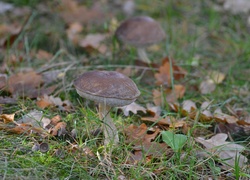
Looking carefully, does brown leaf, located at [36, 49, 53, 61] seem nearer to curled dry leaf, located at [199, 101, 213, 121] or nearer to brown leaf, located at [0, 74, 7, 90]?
brown leaf, located at [0, 74, 7, 90]

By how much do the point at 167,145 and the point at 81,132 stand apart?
0.58 meters

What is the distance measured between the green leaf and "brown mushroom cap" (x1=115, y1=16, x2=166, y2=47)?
1.66m

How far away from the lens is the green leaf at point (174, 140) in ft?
8.20

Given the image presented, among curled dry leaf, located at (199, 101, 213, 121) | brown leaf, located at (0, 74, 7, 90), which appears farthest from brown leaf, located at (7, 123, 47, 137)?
curled dry leaf, located at (199, 101, 213, 121)

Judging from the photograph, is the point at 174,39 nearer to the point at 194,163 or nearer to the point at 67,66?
the point at 67,66

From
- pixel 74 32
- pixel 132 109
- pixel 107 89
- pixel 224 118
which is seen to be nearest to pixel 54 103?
pixel 132 109

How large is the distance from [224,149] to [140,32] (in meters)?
1.77

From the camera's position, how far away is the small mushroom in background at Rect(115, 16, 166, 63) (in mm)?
4055

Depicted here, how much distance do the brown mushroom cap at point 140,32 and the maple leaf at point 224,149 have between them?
1.57 m

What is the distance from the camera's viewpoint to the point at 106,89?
7.77 feet

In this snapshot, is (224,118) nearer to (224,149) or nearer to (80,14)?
(224,149)

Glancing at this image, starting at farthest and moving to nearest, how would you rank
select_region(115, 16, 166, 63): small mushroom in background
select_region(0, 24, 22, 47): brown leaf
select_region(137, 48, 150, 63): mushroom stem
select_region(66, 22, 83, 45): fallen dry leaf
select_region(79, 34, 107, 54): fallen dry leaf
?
select_region(66, 22, 83, 45): fallen dry leaf
select_region(79, 34, 107, 54): fallen dry leaf
select_region(0, 24, 22, 47): brown leaf
select_region(137, 48, 150, 63): mushroom stem
select_region(115, 16, 166, 63): small mushroom in background

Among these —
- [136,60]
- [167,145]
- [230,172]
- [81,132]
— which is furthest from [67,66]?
[230,172]

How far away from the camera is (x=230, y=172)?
2553mm
